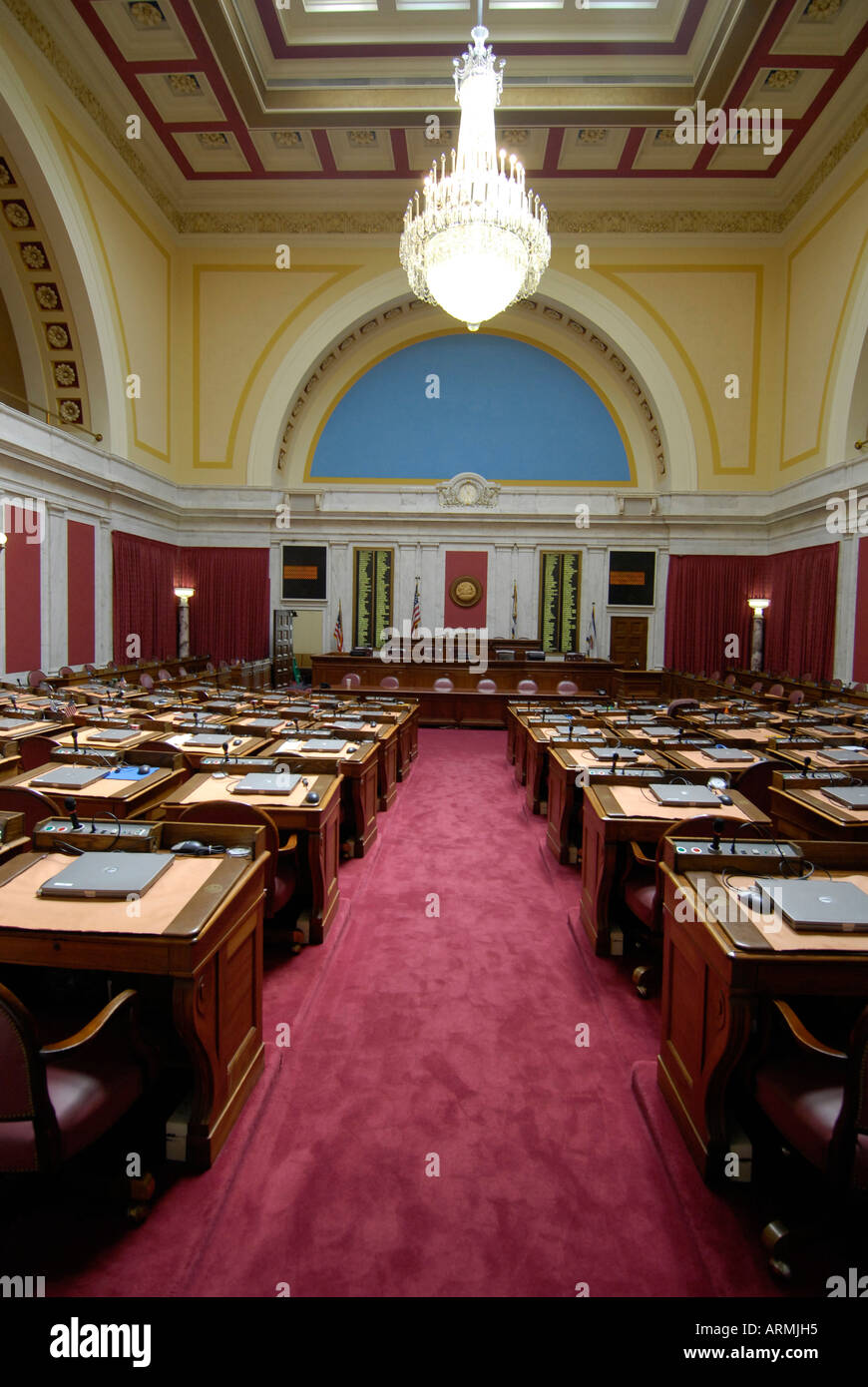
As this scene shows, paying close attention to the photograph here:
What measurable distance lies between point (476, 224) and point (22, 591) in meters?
7.68

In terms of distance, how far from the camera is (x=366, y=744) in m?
4.91

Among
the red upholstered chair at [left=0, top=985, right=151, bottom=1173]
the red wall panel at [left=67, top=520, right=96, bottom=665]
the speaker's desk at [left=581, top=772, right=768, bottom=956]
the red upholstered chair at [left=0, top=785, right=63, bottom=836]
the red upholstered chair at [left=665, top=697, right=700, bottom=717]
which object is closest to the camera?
the red upholstered chair at [left=0, top=985, right=151, bottom=1173]

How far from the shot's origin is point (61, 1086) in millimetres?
1762

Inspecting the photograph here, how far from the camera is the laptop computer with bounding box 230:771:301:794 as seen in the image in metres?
3.50

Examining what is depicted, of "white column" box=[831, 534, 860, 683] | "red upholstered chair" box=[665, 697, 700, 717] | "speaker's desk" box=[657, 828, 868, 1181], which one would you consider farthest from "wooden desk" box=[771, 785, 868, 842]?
"white column" box=[831, 534, 860, 683]

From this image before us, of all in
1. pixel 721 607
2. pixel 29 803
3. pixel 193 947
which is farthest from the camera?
pixel 721 607

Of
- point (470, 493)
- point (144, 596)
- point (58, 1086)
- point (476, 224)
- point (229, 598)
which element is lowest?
point (58, 1086)

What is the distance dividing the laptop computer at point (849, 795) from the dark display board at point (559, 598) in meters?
11.5

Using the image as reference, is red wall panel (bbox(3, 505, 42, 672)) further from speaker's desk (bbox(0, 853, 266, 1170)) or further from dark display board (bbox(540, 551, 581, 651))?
dark display board (bbox(540, 551, 581, 651))

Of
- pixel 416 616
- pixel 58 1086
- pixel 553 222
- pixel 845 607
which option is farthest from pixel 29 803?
pixel 553 222

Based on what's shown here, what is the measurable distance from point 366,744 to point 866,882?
10.7ft

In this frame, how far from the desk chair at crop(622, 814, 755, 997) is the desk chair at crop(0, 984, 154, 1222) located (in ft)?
6.27

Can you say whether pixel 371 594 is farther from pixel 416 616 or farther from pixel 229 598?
pixel 229 598

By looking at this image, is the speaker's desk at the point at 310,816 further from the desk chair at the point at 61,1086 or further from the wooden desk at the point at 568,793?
the wooden desk at the point at 568,793
